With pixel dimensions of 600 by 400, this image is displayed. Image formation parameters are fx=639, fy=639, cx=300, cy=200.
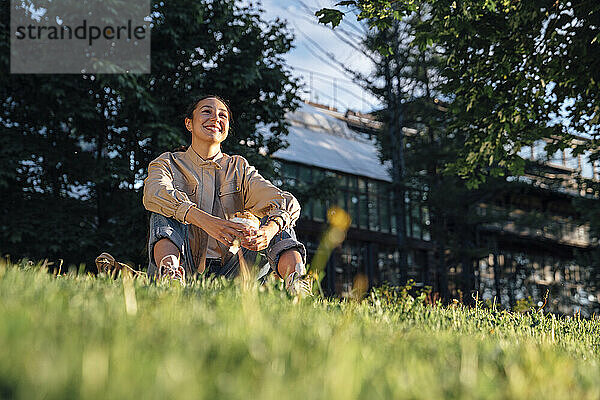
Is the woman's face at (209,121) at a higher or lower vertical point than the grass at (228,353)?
higher

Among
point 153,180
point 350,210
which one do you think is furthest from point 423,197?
point 153,180

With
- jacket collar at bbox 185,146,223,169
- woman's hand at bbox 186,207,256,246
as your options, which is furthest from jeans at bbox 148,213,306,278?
jacket collar at bbox 185,146,223,169

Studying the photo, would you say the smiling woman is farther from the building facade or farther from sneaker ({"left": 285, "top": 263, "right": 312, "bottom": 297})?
the building facade

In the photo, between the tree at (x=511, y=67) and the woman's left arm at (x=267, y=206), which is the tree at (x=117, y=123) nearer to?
the tree at (x=511, y=67)

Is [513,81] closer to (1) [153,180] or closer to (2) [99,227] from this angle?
(1) [153,180]

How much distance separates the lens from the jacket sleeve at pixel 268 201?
4703 millimetres

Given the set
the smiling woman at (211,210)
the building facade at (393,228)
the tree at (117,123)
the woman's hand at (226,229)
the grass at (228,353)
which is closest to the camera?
the grass at (228,353)

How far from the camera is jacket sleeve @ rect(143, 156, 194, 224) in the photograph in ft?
14.7

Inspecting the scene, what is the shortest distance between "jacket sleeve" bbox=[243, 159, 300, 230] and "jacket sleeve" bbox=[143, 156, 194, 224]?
0.57 meters

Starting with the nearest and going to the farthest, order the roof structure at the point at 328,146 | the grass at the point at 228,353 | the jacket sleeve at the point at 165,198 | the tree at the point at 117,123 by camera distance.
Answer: the grass at the point at 228,353 → the jacket sleeve at the point at 165,198 → the tree at the point at 117,123 → the roof structure at the point at 328,146

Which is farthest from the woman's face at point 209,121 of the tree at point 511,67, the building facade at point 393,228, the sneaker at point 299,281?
the building facade at point 393,228

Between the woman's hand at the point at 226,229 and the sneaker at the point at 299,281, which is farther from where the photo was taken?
the woman's hand at the point at 226,229

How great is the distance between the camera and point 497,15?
9.93 m

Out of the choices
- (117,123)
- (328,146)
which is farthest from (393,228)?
(117,123)
